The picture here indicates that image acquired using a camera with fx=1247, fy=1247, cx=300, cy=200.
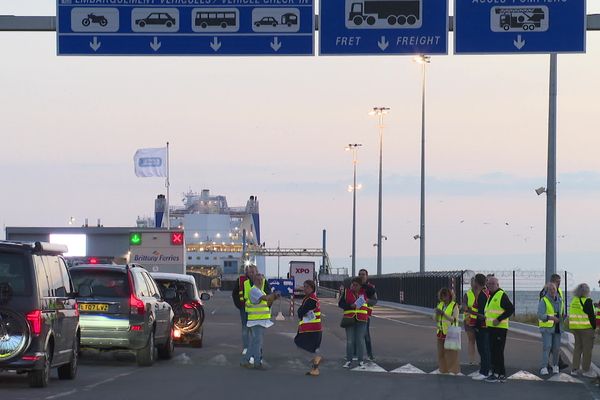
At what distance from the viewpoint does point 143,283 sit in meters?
22.2

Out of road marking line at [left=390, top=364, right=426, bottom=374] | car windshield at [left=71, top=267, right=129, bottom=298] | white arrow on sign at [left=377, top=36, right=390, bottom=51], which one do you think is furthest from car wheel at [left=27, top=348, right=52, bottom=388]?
white arrow on sign at [left=377, top=36, right=390, bottom=51]

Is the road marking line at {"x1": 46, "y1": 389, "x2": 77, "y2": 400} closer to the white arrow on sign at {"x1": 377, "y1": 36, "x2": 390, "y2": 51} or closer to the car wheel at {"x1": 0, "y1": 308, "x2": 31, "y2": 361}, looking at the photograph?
the car wheel at {"x1": 0, "y1": 308, "x2": 31, "y2": 361}

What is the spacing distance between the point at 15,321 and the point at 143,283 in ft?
21.0

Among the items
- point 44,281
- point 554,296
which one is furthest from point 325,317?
point 44,281

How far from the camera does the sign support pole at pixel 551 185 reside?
3212 centimetres

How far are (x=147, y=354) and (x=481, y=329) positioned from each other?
584cm

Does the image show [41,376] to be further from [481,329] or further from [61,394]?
[481,329]

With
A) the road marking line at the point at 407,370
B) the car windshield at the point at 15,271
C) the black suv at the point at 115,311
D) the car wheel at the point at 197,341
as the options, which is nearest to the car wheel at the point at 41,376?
the car windshield at the point at 15,271

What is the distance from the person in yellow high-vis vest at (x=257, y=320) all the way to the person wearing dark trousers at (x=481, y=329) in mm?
3603

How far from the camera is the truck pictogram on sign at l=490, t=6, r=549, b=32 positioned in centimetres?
2216

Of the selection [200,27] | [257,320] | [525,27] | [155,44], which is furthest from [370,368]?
[155,44]

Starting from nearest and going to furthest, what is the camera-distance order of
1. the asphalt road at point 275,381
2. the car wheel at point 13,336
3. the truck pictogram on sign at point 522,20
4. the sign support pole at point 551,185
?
the car wheel at point 13,336 → the asphalt road at point 275,381 → the truck pictogram on sign at point 522,20 → the sign support pole at point 551,185

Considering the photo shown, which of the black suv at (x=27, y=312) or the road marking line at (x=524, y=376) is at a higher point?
the black suv at (x=27, y=312)

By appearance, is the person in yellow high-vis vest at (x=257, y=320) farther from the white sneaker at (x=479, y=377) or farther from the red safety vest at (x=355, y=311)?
the white sneaker at (x=479, y=377)
